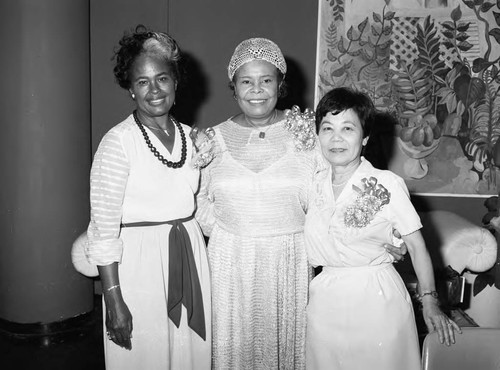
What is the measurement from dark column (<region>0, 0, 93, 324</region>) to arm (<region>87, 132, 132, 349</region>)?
5.32 ft

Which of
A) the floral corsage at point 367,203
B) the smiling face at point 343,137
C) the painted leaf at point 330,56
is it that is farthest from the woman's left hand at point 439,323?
the painted leaf at point 330,56

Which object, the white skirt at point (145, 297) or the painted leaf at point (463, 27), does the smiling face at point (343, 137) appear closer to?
the white skirt at point (145, 297)

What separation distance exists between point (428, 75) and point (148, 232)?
2709 mm

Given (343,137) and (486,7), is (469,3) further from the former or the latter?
(343,137)

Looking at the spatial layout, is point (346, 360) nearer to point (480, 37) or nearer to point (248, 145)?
point (248, 145)

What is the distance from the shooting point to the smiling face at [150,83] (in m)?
2.03

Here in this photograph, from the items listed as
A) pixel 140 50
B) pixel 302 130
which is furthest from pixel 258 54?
pixel 140 50

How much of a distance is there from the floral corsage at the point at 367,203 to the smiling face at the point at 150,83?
0.85m

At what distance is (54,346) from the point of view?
11.0ft

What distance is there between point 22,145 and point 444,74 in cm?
302

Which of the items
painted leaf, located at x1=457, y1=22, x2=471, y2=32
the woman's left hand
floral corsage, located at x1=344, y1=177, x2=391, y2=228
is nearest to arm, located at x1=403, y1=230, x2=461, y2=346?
the woman's left hand

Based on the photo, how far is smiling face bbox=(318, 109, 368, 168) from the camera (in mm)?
1869

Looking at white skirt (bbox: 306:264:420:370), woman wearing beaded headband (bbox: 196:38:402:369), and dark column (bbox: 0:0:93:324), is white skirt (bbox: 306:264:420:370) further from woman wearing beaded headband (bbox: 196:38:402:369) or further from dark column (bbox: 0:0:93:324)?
dark column (bbox: 0:0:93:324)

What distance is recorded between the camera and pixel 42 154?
3.35m
